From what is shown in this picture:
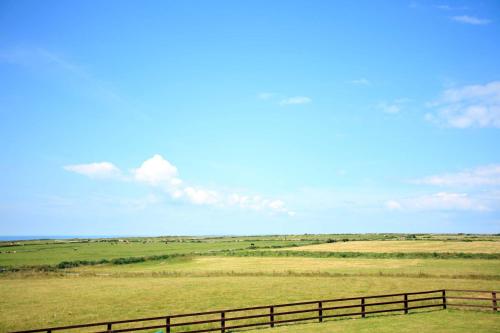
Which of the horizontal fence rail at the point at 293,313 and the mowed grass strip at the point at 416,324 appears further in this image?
the horizontal fence rail at the point at 293,313

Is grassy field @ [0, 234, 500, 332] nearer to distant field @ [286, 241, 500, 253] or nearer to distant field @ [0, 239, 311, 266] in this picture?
distant field @ [286, 241, 500, 253]

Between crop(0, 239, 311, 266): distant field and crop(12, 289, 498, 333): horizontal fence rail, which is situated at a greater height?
crop(12, 289, 498, 333): horizontal fence rail

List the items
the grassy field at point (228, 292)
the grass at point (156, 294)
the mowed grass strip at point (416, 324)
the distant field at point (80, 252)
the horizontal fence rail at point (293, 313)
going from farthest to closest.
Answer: the distant field at point (80, 252)
the grass at point (156, 294)
the horizontal fence rail at point (293, 313)
the grassy field at point (228, 292)
the mowed grass strip at point (416, 324)

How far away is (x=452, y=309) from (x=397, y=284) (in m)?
13.4

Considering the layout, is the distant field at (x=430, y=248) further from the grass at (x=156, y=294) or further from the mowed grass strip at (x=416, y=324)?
the mowed grass strip at (x=416, y=324)

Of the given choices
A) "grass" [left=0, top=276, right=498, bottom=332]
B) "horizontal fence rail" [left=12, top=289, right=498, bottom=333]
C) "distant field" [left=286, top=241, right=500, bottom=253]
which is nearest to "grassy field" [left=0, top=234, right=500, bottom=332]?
"grass" [left=0, top=276, right=498, bottom=332]

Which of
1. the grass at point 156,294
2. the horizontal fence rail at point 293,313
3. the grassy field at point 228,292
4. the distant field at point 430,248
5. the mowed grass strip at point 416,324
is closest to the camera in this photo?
the mowed grass strip at point 416,324

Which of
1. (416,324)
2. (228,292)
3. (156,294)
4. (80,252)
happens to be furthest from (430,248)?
(80,252)

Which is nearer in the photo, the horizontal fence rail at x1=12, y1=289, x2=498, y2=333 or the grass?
the horizontal fence rail at x1=12, y1=289, x2=498, y2=333

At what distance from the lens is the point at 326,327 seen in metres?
22.0

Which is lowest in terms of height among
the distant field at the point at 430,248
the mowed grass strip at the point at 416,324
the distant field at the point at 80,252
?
the distant field at the point at 80,252

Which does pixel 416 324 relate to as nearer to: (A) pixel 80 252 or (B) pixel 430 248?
(B) pixel 430 248

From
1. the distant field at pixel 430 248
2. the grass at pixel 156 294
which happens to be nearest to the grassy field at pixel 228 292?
the grass at pixel 156 294

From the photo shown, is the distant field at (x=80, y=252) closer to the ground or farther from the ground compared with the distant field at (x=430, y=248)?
closer to the ground
